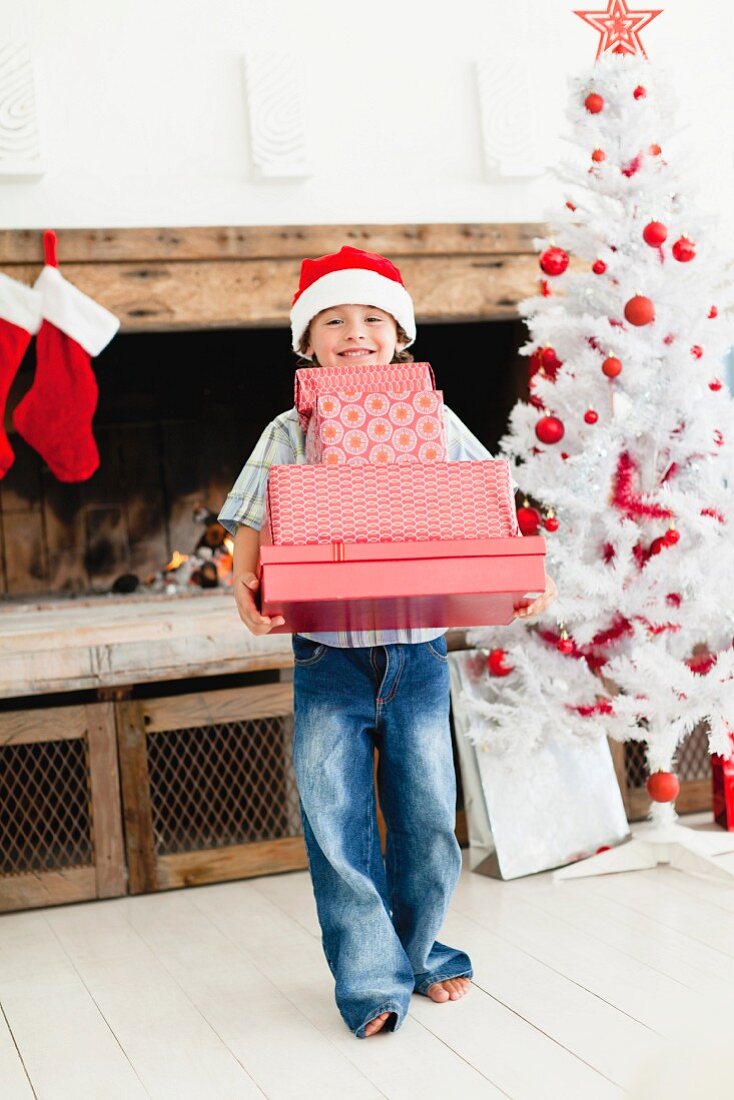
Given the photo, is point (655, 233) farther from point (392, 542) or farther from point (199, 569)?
point (199, 569)

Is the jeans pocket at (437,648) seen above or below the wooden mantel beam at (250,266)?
below

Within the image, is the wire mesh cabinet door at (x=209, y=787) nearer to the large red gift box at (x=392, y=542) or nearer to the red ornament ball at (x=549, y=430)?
the red ornament ball at (x=549, y=430)

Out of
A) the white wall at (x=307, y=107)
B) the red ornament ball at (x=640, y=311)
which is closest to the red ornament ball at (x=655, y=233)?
the red ornament ball at (x=640, y=311)

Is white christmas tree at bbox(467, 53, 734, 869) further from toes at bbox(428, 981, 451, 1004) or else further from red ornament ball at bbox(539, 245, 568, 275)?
toes at bbox(428, 981, 451, 1004)

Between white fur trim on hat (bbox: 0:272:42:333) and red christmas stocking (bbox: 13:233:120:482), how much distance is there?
2 centimetres

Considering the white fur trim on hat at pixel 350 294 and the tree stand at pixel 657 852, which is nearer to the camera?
the white fur trim on hat at pixel 350 294

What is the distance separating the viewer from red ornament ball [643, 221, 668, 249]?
269 cm

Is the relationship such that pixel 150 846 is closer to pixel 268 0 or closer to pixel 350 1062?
pixel 350 1062

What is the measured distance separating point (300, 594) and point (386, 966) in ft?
2.08

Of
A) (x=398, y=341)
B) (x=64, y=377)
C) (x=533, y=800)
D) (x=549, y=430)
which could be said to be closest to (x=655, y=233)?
(x=549, y=430)

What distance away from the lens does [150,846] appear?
283cm

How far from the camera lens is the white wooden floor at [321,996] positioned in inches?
69.6

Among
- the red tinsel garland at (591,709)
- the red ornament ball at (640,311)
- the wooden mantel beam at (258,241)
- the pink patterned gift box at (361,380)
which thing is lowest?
the red tinsel garland at (591,709)

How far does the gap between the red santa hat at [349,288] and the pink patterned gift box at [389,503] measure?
1.25 feet
